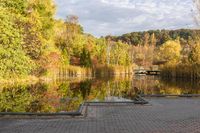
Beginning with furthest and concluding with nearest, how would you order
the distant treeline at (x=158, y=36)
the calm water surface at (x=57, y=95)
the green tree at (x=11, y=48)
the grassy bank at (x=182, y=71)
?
the distant treeline at (x=158, y=36)
the grassy bank at (x=182, y=71)
the green tree at (x=11, y=48)
the calm water surface at (x=57, y=95)

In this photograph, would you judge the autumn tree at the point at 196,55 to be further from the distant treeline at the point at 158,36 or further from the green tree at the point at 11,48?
the distant treeline at the point at 158,36

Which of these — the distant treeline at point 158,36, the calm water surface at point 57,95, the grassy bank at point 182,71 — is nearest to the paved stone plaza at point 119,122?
the calm water surface at point 57,95

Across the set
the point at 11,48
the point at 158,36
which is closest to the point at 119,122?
the point at 11,48

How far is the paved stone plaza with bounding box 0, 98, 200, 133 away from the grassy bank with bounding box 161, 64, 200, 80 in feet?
120

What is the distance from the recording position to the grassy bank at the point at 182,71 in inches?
2042

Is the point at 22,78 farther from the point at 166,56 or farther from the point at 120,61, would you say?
the point at 166,56

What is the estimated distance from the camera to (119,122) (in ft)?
41.3

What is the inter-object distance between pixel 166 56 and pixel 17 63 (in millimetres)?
59326

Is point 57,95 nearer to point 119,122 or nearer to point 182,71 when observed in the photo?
point 119,122

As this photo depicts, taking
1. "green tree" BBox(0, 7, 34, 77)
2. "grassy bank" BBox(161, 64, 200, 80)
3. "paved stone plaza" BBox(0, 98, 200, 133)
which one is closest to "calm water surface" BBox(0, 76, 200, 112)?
"paved stone plaza" BBox(0, 98, 200, 133)

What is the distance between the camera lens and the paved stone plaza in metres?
11.1

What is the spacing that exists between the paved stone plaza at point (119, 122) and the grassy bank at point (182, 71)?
36.7 metres

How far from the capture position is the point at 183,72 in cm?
5525

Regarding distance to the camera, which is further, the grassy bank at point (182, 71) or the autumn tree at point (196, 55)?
the autumn tree at point (196, 55)
